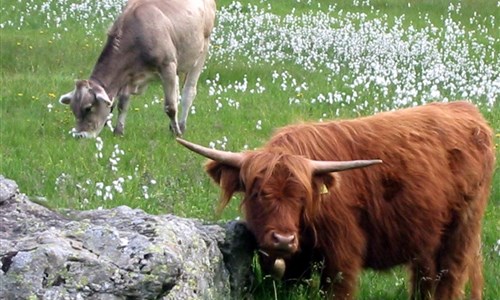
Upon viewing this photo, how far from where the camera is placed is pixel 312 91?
52.0 ft

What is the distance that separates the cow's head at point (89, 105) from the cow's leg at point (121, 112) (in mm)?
198

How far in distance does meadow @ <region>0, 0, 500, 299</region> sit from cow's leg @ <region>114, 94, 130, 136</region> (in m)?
0.12

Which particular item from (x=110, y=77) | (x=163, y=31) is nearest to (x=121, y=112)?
(x=110, y=77)

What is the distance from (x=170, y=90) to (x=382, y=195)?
805 cm

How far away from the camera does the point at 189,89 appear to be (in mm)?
15359

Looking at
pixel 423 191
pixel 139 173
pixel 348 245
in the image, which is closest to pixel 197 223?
pixel 348 245

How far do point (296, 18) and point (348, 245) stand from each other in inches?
755

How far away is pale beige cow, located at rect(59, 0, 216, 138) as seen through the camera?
13992mm

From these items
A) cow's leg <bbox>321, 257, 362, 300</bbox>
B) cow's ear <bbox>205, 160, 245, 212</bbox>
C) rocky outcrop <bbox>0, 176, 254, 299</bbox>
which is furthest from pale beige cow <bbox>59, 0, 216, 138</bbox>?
rocky outcrop <bbox>0, 176, 254, 299</bbox>

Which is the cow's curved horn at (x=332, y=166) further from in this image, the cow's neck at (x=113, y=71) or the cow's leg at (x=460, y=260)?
the cow's neck at (x=113, y=71)

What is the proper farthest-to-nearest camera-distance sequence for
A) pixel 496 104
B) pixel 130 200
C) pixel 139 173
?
pixel 496 104
pixel 139 173
pixel 130 200

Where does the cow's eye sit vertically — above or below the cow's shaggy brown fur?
below

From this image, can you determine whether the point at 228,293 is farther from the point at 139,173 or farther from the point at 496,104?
the point at 496,104

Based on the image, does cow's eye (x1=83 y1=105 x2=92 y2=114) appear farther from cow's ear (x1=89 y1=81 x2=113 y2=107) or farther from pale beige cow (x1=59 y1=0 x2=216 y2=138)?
cow's ear (x1=89 y1=81 x2=113 y2=107)
